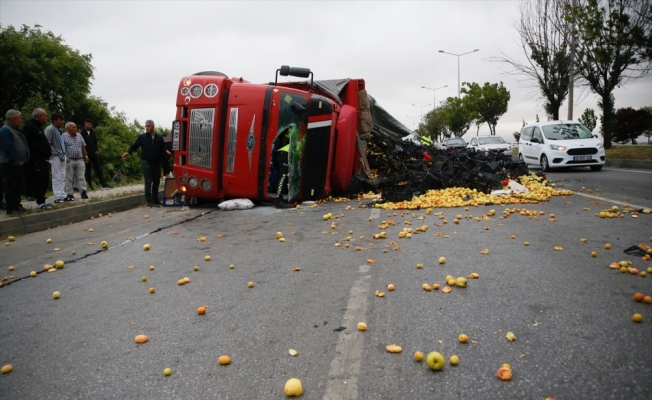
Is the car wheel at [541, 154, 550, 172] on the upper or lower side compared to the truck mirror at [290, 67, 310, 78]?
lower

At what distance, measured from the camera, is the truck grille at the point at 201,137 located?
9930mm

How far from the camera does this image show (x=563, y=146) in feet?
53.2

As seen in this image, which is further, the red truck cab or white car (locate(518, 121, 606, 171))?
white car (locate(518, 121, 606, 171))

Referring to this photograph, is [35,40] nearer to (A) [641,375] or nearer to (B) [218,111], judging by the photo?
(B) [218,111]

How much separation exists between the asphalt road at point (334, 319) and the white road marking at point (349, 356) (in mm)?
13

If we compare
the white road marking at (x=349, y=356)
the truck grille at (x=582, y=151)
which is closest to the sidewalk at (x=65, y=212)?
the white road marking at (x=349, y=356)

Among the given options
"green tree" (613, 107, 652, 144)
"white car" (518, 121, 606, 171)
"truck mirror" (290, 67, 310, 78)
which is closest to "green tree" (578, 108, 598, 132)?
"green tree" (613, 107, 652, 144)

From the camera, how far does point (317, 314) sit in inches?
139

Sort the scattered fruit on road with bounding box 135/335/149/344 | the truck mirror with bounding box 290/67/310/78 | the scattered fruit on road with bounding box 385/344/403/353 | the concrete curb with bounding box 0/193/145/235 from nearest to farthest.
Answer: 1. the scattered fruit on road with bounding box 385/344/403/353
2. the scattered fruit on road with bounding box 135/335/149/344
3. the concrete curb with bounding box 0/193/145/235
4. the truck mirror with bounding box 290/67/310/78

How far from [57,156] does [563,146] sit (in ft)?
50.7

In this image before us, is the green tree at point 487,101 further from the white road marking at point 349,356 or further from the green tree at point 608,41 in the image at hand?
the white road marking at point 349,356

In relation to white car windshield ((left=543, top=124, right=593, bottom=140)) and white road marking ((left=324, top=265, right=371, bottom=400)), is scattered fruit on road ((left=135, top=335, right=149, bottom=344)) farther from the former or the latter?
white car windshield ((left=543, top=124, right=593, bottom=140))

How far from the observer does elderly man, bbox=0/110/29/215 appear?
336 inches

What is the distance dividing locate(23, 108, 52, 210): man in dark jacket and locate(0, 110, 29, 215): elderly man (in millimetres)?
677
